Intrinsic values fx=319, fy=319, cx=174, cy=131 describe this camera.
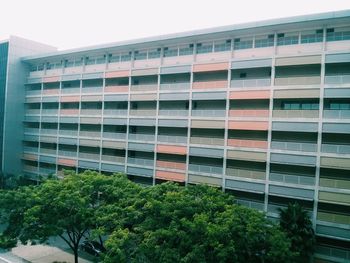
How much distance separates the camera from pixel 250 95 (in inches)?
1299

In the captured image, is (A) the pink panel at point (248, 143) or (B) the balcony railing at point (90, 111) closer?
(A) the pink panel at point (248, 143)

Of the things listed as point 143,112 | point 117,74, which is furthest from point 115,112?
point 117,74

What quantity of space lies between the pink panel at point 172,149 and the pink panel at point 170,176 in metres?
2.57

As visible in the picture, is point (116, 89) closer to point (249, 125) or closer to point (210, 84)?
point (210, 84)

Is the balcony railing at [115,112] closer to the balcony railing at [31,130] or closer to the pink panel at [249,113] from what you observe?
the pink panel at [249,113]

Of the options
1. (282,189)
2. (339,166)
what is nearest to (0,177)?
(282,189)

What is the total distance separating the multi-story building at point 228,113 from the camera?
29250mm

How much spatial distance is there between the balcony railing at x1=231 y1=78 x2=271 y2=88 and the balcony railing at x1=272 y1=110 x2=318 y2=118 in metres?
3.04

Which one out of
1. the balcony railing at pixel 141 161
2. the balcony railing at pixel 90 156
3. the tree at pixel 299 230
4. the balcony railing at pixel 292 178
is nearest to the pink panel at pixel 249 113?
the balcony railing at pixel 292 178

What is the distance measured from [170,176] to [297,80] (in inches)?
702

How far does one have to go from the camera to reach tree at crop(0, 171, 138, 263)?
2548cm

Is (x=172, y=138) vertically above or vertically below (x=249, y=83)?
below

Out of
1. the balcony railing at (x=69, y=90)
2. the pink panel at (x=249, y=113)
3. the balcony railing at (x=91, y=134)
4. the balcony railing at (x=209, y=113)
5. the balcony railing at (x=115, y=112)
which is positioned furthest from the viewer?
the balcony railing at (x=69, y=90)

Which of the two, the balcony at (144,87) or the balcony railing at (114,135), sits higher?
the balcony at (144,87)
